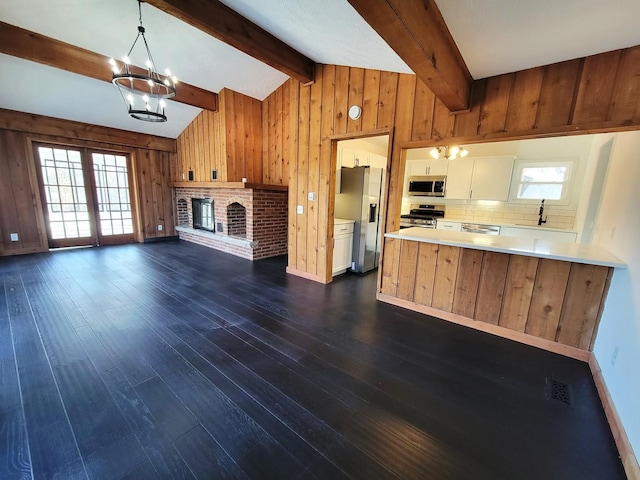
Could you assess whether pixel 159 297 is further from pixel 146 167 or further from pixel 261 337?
pixel 146 167

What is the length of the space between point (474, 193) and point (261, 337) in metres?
4.80

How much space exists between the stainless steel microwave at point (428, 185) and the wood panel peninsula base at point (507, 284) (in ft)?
8.49

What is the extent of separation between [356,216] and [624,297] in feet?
9.78

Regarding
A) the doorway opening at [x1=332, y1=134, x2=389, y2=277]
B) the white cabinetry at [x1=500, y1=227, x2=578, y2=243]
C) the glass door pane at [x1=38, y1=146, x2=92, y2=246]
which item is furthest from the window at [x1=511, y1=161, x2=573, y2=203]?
the glass door pane at [x1=38, y1=146, x2=92, y2=246]

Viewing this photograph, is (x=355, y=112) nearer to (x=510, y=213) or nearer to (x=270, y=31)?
(x=270, y=31)

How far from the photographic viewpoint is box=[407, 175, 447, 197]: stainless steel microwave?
211 inches

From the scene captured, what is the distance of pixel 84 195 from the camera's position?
18.1 feet

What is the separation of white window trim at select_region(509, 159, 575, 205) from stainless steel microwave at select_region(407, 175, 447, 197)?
1171 mm

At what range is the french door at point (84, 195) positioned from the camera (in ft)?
16.7

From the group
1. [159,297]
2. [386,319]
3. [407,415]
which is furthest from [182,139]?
[407,415]

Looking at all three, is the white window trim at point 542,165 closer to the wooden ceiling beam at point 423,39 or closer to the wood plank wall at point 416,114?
the wood plank wall at point 416,114

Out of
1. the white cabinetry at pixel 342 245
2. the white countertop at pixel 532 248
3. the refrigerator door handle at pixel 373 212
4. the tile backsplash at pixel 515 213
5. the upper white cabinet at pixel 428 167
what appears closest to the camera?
the white countertop at pixel 532 248

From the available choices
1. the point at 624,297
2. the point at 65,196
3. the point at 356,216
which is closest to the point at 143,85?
the point at 65,196

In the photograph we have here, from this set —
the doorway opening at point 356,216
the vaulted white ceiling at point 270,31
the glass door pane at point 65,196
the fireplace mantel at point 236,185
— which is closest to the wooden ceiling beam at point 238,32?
the vaulted white ceiling at point 270,31
